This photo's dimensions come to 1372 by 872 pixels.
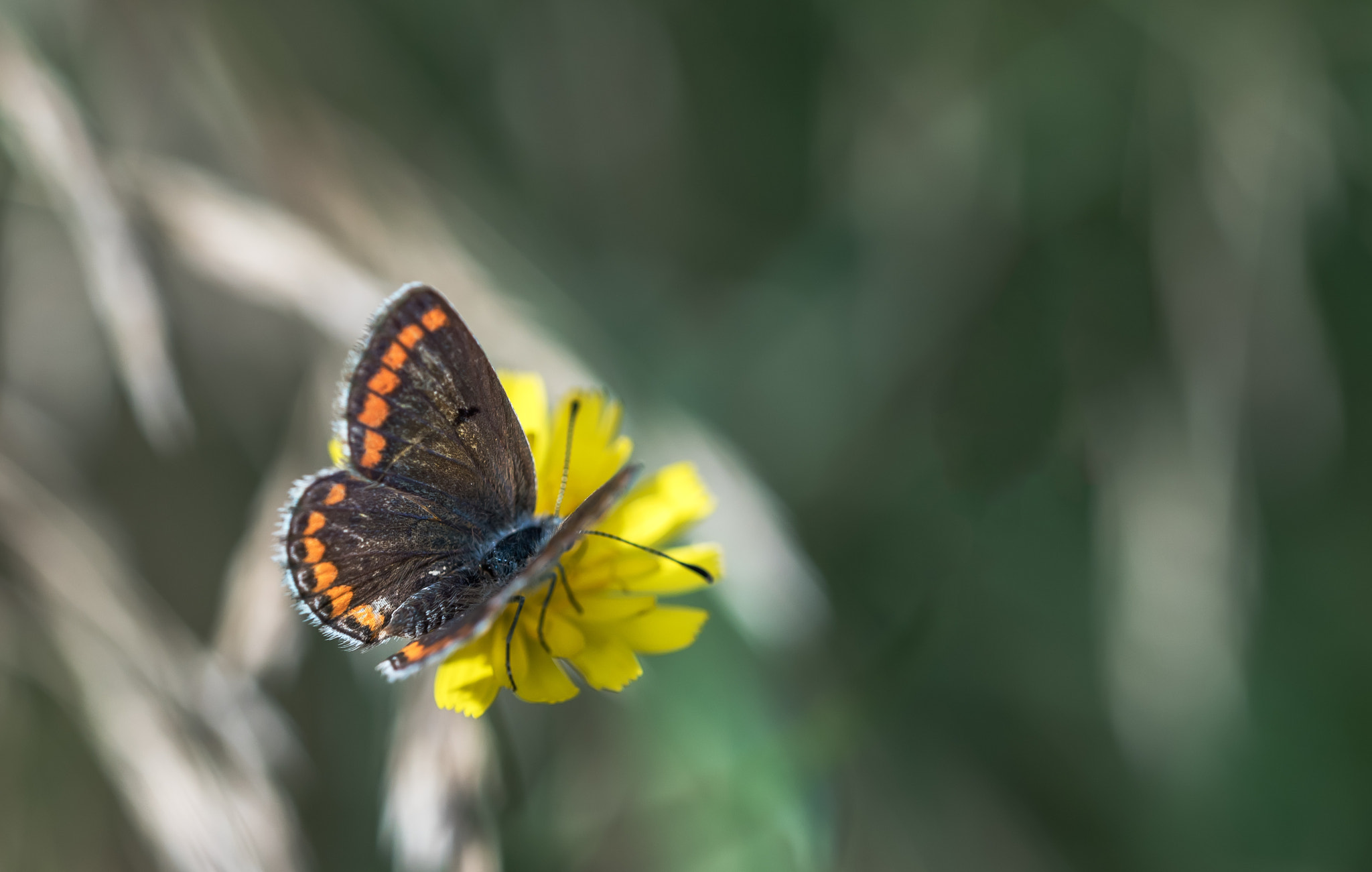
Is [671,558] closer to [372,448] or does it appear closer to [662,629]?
[662,629]

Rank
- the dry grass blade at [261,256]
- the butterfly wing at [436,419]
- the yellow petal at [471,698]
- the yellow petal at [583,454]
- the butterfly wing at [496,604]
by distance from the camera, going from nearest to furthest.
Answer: the butterfly wing at [496,604]
the yellow petal at [471,698]
the butterfly wing at [436,419]
the dry grass blade at [261,256]
the yellow petal at [583,454]

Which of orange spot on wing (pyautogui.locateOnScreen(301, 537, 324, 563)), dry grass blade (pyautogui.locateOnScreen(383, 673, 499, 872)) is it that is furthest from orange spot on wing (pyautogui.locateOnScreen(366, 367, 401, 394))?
dry grass blade (pyautogui.locateOnScreen(383, 673, 499, 872))

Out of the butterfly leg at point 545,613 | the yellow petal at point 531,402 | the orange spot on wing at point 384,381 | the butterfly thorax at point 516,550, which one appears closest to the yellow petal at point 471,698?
the butterfly leg at point 545,613

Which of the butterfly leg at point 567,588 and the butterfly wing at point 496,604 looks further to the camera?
the butterfly leg at point 567,588

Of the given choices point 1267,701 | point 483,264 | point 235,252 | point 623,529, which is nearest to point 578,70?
point 483,264

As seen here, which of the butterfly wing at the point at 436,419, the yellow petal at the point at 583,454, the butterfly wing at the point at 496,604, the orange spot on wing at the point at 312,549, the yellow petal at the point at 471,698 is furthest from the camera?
the yellow petal at the point at 583,454

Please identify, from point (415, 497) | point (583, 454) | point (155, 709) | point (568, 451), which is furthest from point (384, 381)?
point (155, 709)

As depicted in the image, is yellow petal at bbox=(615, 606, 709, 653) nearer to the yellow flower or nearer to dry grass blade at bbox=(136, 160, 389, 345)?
the yellow flower

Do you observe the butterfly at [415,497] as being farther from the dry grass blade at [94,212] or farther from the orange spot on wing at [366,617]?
the dry grass blade at [94,212]
